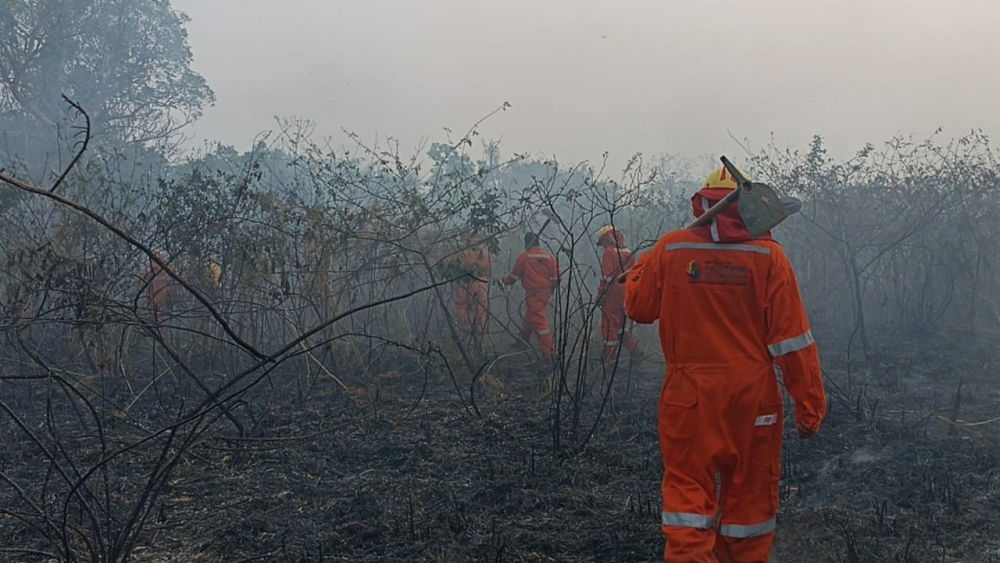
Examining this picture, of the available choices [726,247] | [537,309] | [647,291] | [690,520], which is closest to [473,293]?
[537,309]

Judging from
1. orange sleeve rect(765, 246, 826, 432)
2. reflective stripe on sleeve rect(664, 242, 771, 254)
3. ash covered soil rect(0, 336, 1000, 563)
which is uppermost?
reflective stripe on sleeve rect(664, 242, 771, 254)

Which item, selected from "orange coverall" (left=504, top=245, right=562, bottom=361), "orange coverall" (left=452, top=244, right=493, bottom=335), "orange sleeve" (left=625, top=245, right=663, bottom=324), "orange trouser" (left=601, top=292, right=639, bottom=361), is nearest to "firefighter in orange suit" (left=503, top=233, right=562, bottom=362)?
"orange coverall" (left=504, top=245, right=562, bottom=361)

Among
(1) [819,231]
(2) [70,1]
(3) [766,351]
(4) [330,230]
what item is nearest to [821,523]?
(3) [766,351]

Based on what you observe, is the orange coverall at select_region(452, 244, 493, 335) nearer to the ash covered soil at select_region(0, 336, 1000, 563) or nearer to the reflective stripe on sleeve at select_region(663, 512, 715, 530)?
the ash covered soil at select_region(0, 336, 1000, 563)

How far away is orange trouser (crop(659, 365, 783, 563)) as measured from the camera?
277cm

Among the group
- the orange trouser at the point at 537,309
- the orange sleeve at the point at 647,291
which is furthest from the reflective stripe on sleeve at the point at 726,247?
the orange trouser at the point at 537,309

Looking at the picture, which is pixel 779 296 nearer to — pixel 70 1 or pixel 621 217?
pixel 621 217

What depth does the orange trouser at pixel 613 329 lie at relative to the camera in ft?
23.1

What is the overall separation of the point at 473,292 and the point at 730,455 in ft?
16.9

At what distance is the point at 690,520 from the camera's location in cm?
271

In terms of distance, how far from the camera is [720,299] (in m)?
2.92

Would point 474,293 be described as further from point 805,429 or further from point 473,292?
point 805,429

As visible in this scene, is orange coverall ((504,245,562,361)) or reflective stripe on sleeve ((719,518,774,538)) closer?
reflective stripe on sleeve ((719,518,774,538))

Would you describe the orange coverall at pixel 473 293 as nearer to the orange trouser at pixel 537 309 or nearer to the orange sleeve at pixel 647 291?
the orange trouser at pixel 537 309
